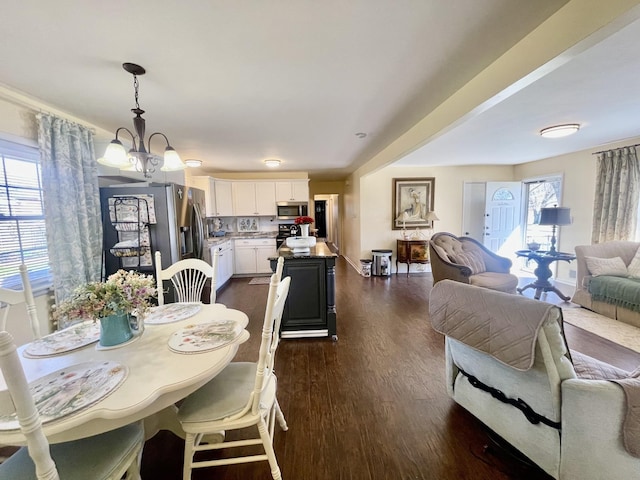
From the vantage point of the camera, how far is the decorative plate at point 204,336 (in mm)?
1287

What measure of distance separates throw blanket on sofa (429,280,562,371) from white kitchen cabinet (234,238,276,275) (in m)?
4.78

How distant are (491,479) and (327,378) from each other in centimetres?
123

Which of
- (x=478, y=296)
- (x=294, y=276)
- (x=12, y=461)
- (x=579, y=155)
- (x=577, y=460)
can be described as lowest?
(x=577, y=460)

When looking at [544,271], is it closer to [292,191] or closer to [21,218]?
[292,191]

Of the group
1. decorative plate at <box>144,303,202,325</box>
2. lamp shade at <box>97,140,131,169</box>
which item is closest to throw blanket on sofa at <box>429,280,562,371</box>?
decorative plate at <box>144,303,202,325</box>

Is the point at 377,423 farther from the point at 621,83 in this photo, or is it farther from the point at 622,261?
the point at 622,261

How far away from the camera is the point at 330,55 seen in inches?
68.4

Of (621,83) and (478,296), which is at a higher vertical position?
(621,83)

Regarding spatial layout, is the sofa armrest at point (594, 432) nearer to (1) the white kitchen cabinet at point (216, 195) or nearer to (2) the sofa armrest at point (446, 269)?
(2) the sofa armrest at point (446, 269)

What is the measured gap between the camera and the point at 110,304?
128cm

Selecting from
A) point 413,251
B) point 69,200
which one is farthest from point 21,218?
point 413,251

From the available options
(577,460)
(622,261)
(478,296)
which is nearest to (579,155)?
(622,261)

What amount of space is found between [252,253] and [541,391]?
18.1ft

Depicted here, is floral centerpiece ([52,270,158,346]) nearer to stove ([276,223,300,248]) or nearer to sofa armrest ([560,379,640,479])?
sofa armrest ([560,379,640,479])
